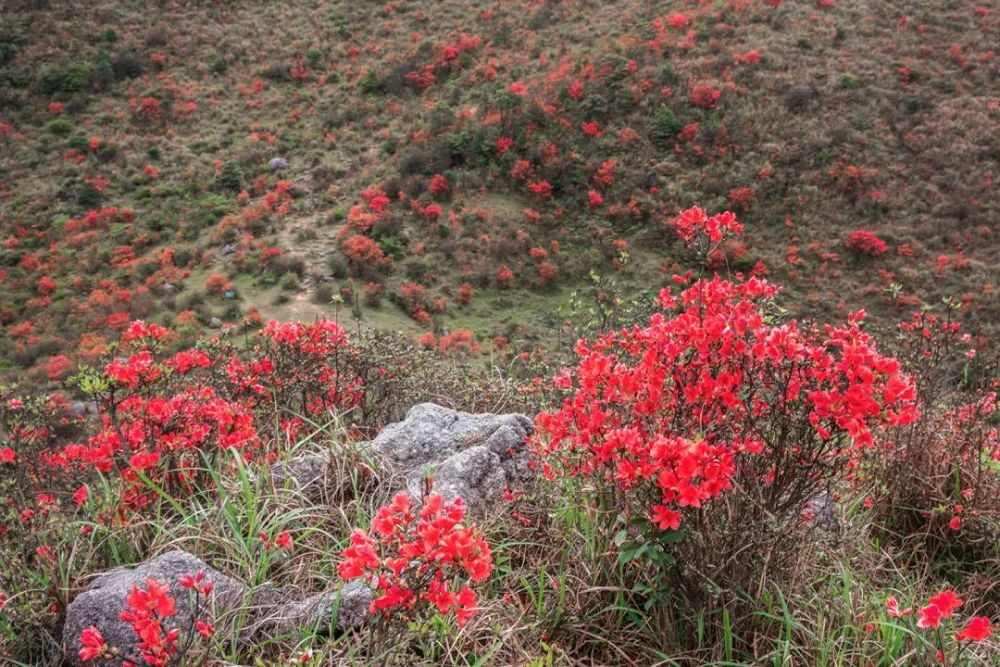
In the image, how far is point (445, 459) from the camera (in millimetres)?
3324

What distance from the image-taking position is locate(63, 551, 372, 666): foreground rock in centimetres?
208

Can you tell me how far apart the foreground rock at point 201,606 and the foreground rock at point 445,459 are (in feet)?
2.12

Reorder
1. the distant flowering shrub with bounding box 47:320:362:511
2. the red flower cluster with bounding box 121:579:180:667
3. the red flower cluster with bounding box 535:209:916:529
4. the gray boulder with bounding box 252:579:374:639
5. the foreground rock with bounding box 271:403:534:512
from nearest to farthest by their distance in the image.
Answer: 1. the red flower cluster with bounding box 121:579:180:667
2. the red flower cluster with bounding box 535:209:916:529
3. the gray boulder with bounding box 252:579:374:639
4. the distant flowering shrub with bounding box 47:320:362:511
5. the foreground rock with bounding box 271:403:534:512

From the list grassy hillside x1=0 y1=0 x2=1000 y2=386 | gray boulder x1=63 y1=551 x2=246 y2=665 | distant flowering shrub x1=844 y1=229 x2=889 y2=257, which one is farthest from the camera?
distant flowering shrub x1=844 y1=229 x2=889 y2=257

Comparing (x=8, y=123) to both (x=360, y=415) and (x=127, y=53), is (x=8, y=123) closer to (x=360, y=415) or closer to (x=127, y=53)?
(x=127, y=53)

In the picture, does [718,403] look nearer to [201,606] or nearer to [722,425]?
[722,425]

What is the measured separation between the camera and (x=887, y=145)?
18031 millimetres

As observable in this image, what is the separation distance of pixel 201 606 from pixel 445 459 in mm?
1412

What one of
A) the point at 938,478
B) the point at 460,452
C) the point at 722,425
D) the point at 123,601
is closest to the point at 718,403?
the point at 722,425

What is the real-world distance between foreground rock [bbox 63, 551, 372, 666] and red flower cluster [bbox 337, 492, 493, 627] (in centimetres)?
75

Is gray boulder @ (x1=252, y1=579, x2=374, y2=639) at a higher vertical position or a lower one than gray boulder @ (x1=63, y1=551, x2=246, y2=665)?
lower

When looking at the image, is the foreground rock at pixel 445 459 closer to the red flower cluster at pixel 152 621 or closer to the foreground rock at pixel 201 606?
the foreground rock at pixel 201 606

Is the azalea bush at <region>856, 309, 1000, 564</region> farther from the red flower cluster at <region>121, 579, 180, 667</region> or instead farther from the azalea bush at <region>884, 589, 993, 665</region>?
the red flower cluster at <region>121, 579, 180, 667</region>

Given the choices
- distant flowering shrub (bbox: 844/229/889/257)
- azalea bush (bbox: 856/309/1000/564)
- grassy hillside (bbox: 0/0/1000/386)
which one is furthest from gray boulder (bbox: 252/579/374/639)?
distant flowering shrub (bbox: 844/229/889/257)
